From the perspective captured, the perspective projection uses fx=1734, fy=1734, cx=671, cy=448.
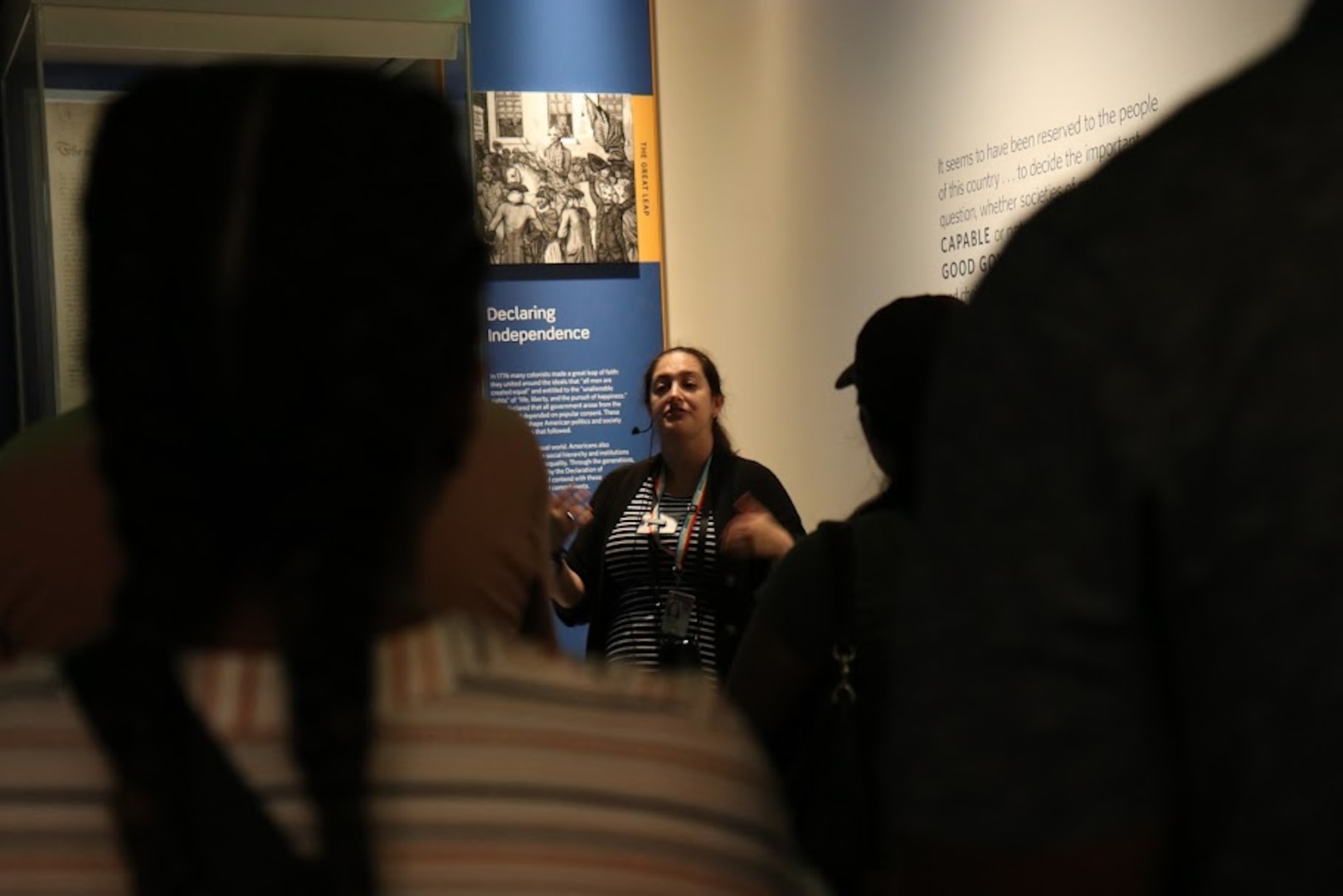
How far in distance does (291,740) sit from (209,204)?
30cm

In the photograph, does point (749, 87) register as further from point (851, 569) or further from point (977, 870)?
point (977, 870)

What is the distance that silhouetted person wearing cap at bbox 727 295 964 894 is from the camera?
8.24ft

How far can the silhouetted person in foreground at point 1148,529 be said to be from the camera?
0.87 m

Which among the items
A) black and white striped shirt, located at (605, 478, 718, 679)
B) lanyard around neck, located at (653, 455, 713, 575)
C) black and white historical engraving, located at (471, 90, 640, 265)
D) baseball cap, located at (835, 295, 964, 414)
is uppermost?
black and white historical engraving, located at (471, 90, 640, 265)

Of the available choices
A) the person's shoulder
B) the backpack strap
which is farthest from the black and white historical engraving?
the person's shoulder

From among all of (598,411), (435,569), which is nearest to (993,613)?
(435,569)

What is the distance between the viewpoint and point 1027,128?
515 cm

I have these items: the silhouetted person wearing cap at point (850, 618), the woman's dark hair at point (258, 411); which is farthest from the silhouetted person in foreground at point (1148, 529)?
the silhouetted person wearing cap at point (850, 618)

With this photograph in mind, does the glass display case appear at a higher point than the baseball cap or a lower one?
higher

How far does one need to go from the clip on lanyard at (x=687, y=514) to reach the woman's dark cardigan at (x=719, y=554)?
37mm

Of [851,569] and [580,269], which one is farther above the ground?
A: [580,269]

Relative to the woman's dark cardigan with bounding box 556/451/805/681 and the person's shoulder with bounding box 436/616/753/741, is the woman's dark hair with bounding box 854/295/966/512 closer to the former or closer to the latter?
the person's shoulder with bounding box 436/616/753/741

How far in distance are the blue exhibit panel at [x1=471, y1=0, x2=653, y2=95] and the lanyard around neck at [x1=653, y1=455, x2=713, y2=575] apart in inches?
96.0

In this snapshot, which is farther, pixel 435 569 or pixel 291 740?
pixel 435 569
